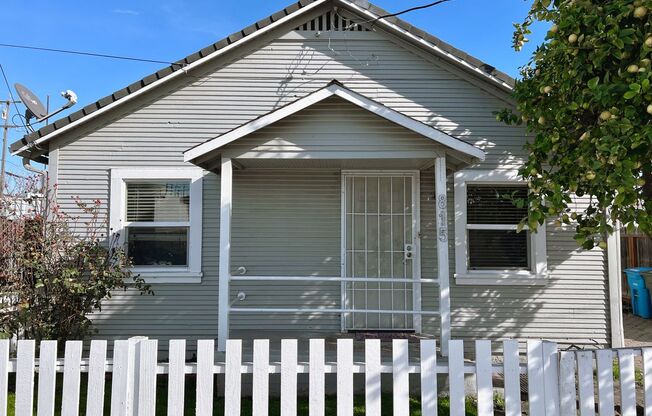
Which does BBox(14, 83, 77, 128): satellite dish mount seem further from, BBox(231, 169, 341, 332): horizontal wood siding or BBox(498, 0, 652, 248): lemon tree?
BBox(498, 0, 652, 248): lemon tree

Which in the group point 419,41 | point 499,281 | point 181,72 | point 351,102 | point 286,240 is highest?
point 419,41

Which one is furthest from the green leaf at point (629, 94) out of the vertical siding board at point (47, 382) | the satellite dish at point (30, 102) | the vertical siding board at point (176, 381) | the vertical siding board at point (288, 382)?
the satellite dish at point (30, 102)

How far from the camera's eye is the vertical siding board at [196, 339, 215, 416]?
328 cm

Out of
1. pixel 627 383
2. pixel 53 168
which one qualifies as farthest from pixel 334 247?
pixel 53 168

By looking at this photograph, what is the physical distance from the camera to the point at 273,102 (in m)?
7.28

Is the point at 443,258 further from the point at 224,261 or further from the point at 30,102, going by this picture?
the point at 30,102

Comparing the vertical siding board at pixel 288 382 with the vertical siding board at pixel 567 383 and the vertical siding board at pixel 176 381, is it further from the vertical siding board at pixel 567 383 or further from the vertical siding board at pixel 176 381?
the vertical siding board at pixel 567 383

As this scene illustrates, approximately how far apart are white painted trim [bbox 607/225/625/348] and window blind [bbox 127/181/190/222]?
6.49 m

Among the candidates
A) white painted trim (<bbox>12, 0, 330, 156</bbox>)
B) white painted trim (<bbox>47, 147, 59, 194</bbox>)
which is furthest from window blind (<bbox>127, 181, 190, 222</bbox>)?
white painted trim (<bbox>12, 0, 330, 156</bbox>)

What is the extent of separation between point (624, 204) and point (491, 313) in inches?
147

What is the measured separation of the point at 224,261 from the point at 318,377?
240 centimetres

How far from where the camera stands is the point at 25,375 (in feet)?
10.8

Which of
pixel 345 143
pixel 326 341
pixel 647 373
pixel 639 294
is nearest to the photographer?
pixel 647 373

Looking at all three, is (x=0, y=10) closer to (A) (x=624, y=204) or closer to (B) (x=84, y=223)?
(B) (x=84, y=223)
